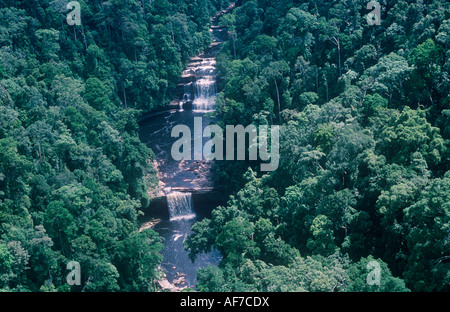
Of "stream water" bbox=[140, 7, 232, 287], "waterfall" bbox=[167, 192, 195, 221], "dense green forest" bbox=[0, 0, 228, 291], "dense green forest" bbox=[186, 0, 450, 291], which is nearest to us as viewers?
"dense green forest" bbox=[186, 0, 450, 291]

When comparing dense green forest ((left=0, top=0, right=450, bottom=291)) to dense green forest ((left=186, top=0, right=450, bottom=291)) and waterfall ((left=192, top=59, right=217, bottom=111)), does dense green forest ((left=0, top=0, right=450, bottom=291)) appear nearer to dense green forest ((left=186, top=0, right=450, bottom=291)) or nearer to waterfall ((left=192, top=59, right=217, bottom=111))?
dense green forest ((left=186, top=0, right=450, bottom=291))

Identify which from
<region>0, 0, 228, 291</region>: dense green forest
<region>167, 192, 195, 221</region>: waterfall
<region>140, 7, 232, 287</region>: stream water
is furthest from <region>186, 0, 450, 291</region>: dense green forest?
<region>0, 0, 228, 291</region>: dense green forest

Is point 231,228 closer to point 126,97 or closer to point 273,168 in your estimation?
point 273,168

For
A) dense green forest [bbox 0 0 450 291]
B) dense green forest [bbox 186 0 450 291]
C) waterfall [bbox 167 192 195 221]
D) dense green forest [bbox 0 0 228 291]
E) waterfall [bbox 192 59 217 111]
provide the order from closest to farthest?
dense green forest [bbox 186 0 450 291]
dense green forest [bbox 0 0 450 291]
dense green forest [bbox 0 0 228 291]
waterfall [bbox 167 192 195 221]
waterfall [bbox 192 59 217 111]

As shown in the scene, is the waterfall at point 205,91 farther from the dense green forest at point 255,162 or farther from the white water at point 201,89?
the dense green forest at point 255,162

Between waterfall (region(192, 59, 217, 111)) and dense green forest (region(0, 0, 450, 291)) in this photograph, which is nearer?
dense green forest (region(0, 0, 450, 291))

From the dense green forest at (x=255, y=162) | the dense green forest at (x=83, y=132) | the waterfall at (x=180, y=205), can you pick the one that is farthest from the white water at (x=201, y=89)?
the waterfall at (x=180, y=205)
